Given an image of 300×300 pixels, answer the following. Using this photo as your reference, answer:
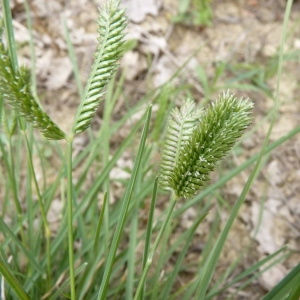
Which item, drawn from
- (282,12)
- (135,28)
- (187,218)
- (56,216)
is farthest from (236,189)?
(282,12)

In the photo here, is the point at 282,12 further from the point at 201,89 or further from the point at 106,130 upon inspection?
the point at 106,130

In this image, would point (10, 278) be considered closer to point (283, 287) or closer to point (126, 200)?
point (126, 200)

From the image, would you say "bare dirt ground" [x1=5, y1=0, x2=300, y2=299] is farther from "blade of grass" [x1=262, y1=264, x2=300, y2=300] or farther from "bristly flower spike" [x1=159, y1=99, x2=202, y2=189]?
"bristly flower spike" [x1=159, y1=99, x2=202, y2=189]

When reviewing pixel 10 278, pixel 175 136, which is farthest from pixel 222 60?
pixel 10 278

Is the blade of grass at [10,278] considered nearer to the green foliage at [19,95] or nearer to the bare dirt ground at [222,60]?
the green foliage at [19,95]

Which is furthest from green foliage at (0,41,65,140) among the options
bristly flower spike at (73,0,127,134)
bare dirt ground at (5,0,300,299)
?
bare dirt ground at (5,0,300,299)

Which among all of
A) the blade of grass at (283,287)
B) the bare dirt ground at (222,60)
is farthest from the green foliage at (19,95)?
the bare dirt ground at (222,60)
